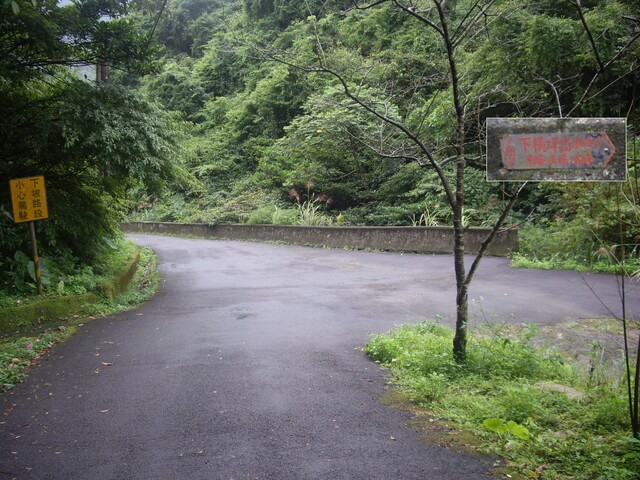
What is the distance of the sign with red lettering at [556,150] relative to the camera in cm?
378

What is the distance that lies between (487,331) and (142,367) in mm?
4569

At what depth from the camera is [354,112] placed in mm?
16594

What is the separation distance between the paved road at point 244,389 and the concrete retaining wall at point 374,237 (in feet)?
13.0

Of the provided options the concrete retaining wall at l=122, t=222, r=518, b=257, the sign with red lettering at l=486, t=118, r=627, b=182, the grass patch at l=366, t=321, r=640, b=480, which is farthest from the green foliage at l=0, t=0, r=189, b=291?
the concrete retaining wall at l=122, t=222, r=518, b=257

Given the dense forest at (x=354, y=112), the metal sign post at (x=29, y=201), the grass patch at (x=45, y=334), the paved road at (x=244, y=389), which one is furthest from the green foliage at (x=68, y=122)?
the paved road at (x=244, y=389)

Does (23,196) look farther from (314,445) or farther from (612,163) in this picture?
(612,163)

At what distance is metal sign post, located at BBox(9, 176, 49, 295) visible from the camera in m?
8.41

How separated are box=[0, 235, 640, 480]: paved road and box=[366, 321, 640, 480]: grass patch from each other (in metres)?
0.32

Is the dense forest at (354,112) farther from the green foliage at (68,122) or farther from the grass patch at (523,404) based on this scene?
the grass patch at (523,404)

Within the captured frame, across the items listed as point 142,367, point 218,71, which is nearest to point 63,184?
point 142,367

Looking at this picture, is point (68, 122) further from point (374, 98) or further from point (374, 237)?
point (374, 237)

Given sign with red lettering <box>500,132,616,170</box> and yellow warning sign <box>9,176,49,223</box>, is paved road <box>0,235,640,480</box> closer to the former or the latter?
yellow warning sign <box>9,176,49,223</box>

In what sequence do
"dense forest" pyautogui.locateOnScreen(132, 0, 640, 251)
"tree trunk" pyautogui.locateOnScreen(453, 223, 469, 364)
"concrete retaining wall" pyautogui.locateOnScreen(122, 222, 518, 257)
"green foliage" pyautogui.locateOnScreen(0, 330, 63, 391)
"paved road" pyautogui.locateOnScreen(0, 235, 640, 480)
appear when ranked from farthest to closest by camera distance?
"concrete retaining wall" pyautogui.locateOnScreen(122, 222, 518, 257) < "dense forest" pyautogui.locateOnScreen(132, 0, 640, 251) < "green foliage" pyautogui.locateOnScreen(0, 330, 63, 391) < "tree trunk" pyautogui.locateOnScreen(453, 223, 469, 364) < "paved road" pyautogui.locateOnScreen(0, 235, 640, 480)

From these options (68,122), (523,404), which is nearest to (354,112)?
(68,122)
